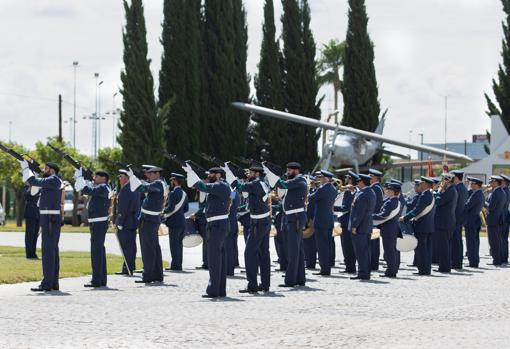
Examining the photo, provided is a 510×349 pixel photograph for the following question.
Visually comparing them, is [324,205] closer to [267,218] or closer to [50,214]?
[267,218]

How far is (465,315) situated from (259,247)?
3875mm

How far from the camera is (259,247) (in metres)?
17.0

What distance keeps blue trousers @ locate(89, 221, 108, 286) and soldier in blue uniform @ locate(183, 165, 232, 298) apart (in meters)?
1.76

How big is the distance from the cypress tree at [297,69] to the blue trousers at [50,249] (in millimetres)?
40329

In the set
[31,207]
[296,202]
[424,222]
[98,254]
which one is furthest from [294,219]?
[31,207]

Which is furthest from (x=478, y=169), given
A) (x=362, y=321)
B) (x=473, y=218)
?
(x=362, y=321)

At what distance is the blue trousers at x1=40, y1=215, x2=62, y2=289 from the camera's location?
16.6m

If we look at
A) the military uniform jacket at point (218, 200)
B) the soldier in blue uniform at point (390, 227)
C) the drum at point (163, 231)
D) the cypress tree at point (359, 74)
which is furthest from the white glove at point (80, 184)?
the cypress tree at point (359, 74)

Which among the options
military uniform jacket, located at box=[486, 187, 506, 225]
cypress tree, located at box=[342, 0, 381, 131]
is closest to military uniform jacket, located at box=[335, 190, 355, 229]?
military uniform jacket, located at box=[486, 187, 506, 225]

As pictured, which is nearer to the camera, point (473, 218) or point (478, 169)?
point (473, 218)

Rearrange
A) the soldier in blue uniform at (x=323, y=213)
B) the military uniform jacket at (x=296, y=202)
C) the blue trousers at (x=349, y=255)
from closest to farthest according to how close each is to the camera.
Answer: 1. the military uniform jacket at (x=296, y=202)
2. the soldier in blue uniform at (x=323, y=213)
3. the blue trousers at (x=349, y=255)

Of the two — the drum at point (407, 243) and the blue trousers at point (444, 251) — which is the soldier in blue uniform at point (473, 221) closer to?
the blue trousers at point (444, 251)

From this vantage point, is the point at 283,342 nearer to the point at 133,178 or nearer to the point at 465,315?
the point at 465,315

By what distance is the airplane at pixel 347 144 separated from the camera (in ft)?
174
